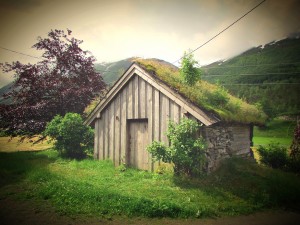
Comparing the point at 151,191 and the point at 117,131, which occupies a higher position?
the point at 117,131

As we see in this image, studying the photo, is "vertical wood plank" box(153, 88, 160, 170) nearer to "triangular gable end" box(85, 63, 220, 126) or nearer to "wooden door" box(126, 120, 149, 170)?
A: "triangular gable end" box(85, 63, 220, 126)

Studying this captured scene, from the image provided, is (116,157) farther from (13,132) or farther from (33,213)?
(13,132)

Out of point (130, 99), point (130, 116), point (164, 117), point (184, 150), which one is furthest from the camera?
point (130, 99)

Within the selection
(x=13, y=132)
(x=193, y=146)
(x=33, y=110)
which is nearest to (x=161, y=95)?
(x=193, y=146)

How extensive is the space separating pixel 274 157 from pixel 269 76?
100 meters

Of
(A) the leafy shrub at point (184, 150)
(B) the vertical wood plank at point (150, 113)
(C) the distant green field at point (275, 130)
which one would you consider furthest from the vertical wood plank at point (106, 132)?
(C) the distant green field at point (275, 130)

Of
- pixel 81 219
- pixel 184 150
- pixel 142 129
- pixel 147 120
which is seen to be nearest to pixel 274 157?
pixel 184 150

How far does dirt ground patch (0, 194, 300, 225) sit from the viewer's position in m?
5.19

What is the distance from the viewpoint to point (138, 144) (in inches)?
435

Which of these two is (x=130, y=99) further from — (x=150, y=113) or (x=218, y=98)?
(x=218, y=98)

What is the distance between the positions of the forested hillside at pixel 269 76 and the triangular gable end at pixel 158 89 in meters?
42.5

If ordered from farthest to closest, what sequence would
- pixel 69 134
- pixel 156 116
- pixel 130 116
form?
pixel 69 134, pixel 130 116, pixel 156 116

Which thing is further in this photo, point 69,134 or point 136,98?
point 69,134

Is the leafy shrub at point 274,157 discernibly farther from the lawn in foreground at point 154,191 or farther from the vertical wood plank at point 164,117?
the vertical wood plank at point 164,117
